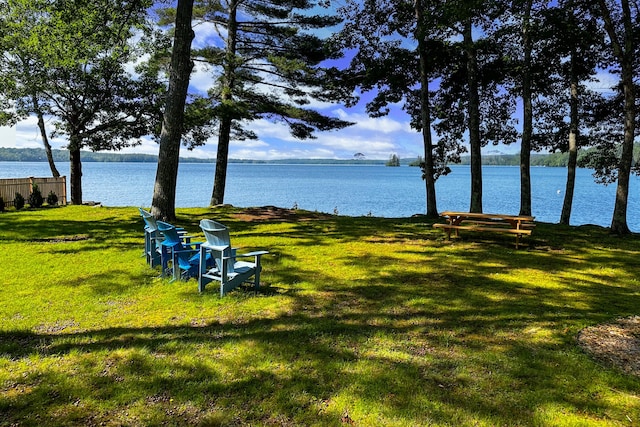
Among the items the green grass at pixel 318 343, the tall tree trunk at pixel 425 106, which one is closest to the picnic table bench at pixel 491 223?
the green grass at pixel 318 343

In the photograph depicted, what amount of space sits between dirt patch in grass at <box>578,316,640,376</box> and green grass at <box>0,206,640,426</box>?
0.44 ft

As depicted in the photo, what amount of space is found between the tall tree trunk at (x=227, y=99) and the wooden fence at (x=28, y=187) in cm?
758

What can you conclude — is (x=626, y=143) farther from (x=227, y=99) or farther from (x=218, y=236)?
(x=227, y=99)

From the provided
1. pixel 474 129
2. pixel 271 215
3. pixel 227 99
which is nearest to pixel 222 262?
pixel 271 215

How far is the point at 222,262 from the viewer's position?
4551 mm

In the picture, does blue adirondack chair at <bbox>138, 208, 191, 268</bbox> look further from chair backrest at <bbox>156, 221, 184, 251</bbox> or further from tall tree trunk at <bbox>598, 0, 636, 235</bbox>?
tall tree trunk at <bbox>598, 0, 636, 235</bbox>

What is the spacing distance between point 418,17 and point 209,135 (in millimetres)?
10185

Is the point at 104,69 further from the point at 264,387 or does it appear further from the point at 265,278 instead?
the point at 264,387

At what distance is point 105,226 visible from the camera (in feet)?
32.9

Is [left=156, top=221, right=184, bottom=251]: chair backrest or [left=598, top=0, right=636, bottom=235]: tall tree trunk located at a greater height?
[left=598, top=0, right=636, bottom=235]: tall tree trunk

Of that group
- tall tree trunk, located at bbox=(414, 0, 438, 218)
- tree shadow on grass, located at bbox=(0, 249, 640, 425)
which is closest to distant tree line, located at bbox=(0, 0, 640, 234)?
tall tree trunk, located at bbox=(414, 0, 438, 218)

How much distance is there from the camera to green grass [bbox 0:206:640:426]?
2.55 meters

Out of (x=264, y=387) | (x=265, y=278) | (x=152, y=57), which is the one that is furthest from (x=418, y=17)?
(x=264, y=387)

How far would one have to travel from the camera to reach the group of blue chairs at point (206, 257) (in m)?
4.61
